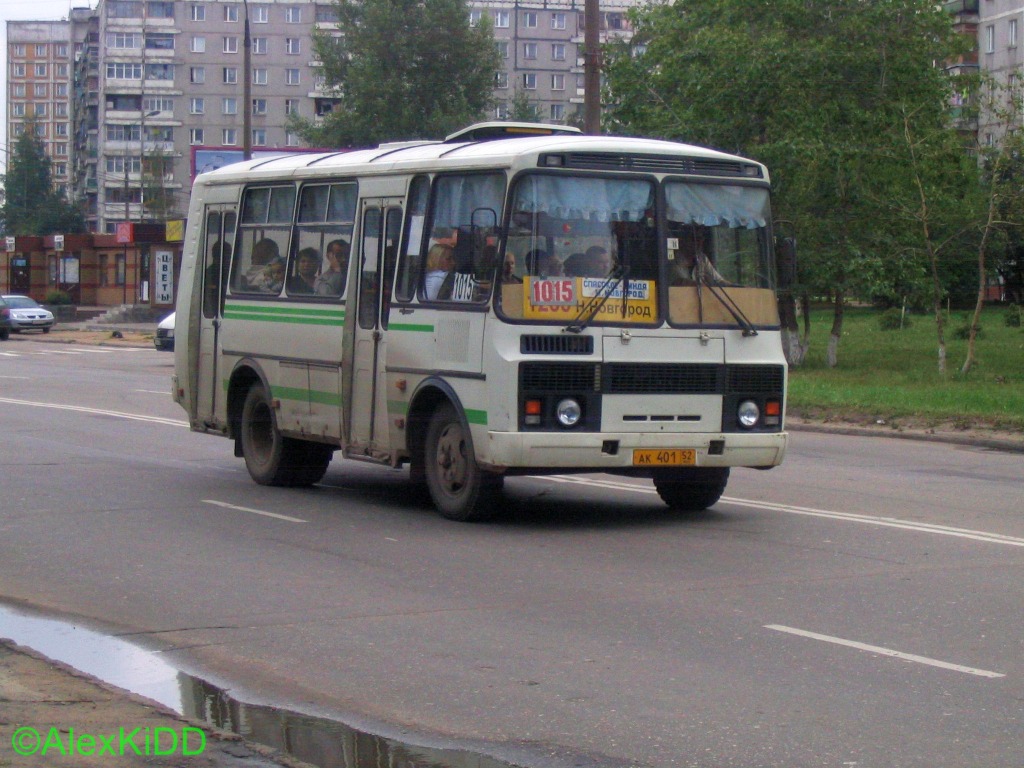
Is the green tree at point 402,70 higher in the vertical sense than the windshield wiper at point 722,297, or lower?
higher

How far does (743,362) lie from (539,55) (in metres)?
111

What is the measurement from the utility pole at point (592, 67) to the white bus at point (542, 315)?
8638mm

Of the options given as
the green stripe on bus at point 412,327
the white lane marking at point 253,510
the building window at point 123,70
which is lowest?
the white lane marking at point 253,510

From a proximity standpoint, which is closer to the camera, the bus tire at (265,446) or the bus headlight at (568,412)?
the bus headlight at (568,412)

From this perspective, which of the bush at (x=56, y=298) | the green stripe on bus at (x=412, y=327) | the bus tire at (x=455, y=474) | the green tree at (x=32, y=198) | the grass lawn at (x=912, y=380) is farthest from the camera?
the green tree at (x=32, y=198)

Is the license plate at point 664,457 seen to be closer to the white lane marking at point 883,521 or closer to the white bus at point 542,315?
the white bus at point 542,315

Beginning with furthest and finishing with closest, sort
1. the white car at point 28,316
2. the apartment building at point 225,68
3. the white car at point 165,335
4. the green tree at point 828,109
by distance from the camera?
the apartment building at point 225,68 → the white car at point 28,316 → the white car at point 165,335 → the green tree at point 828,109

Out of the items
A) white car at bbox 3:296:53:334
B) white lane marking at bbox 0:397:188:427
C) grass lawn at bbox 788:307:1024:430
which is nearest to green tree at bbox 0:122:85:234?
white car at bbox 3:296:53:334

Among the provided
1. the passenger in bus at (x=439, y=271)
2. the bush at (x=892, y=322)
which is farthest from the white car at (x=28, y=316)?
the passenger in bus at (x=439, y=271)

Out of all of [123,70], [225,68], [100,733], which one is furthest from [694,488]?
[123,70]

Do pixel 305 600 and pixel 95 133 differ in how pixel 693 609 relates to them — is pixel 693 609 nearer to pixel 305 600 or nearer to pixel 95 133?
pixel 305 600

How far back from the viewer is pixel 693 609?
829cm

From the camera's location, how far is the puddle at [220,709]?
570 cm

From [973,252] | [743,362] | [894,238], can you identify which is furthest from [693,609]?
[973,252]
